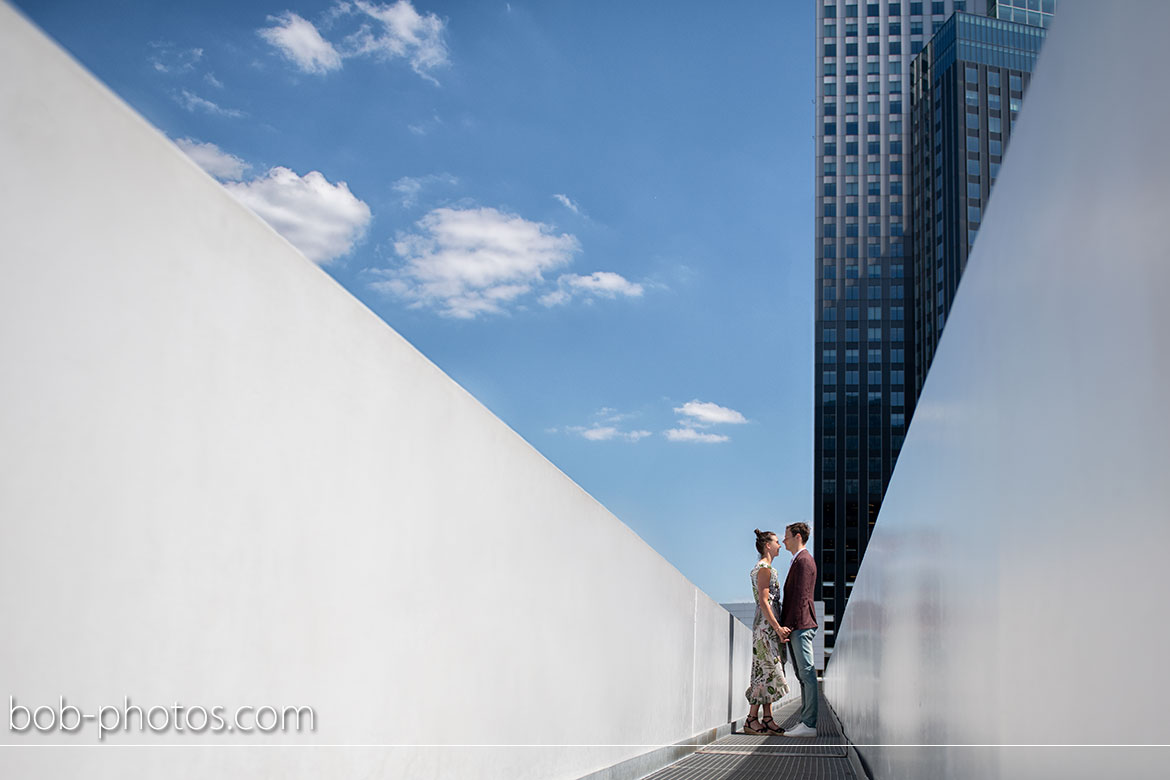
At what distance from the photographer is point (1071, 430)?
4.52 ft

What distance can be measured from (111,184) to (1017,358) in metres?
1.53

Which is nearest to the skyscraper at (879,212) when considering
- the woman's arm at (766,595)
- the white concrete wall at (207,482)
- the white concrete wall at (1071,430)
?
the woman's arm at (766,595)

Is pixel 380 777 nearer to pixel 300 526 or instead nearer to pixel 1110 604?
pixel 300 526

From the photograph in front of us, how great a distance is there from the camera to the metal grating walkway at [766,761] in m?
5.74

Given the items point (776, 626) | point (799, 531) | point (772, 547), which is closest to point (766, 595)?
point (776, 626)

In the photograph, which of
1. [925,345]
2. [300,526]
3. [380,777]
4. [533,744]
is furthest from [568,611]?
[925,345]

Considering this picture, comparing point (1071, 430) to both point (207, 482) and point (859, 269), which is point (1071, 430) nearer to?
point (207, 482)

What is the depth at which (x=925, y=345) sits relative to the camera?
296 feet

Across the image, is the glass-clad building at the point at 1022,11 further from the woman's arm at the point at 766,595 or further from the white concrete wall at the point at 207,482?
the white concrete wall at the point at 207,482

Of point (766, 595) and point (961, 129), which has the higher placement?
point (961, 129)

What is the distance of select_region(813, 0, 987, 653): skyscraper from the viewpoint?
299 ft

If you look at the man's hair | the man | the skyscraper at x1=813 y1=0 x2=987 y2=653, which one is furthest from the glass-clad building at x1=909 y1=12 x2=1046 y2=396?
the man

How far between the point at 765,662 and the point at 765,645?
155 mm

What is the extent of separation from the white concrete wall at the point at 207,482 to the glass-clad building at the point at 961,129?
283 feet
